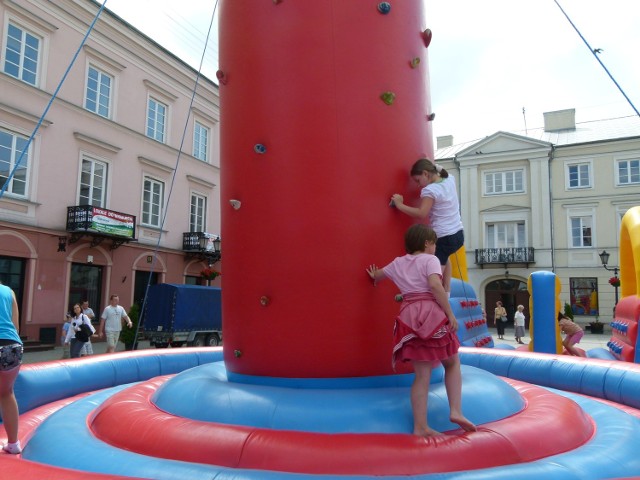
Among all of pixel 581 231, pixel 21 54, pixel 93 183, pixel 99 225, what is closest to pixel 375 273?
pixel 99 225

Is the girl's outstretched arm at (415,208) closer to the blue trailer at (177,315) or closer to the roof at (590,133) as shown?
the blue trailer at (177,315)

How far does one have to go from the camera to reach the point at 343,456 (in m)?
2.23

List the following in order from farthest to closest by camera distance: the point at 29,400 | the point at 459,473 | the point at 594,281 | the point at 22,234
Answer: the point at 594,281 → the point at 22,234 → the point at 29,400 → the point at 459,473

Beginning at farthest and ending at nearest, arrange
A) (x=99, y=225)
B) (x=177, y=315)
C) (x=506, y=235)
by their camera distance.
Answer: (x=506, y=235)
(x=99, y=225)
(x=177, y=315)

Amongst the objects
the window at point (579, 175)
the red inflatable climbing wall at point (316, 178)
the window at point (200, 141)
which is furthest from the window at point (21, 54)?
the window at point (579, 175)

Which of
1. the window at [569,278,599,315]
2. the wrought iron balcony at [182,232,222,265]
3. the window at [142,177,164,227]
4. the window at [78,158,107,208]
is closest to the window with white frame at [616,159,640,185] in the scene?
the window at [569,278,599,315]

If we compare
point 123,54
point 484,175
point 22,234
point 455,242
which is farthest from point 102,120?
point 484,175

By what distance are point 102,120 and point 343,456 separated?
18674 mm

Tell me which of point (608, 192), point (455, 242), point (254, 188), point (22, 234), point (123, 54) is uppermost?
point (123, 54)

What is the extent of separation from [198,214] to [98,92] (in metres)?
7.03

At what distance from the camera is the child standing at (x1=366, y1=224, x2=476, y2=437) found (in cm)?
258

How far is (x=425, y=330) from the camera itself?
2594 mm

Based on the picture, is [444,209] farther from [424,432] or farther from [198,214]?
[198,214]

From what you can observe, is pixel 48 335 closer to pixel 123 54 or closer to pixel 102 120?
pixel 102 120
